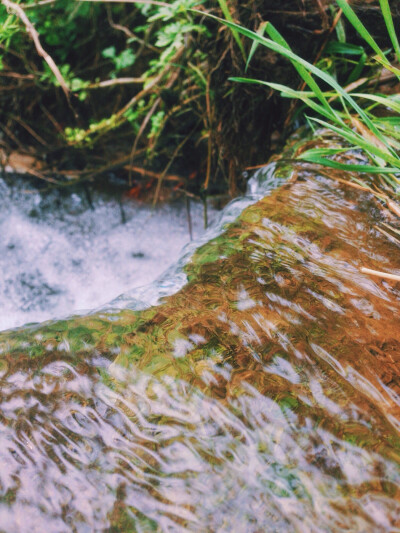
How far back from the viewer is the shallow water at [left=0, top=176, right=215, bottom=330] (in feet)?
7.60

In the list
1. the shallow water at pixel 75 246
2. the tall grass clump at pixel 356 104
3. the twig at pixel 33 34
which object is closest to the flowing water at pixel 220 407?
the tall grass clump at pixel 356 104

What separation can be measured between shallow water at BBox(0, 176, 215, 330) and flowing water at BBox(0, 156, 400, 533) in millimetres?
1195

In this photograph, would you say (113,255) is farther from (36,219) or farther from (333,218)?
(333,218)

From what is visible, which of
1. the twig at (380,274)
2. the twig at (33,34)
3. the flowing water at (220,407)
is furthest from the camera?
the twig at (33,34)

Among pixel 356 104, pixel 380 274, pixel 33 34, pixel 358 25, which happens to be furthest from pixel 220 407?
pixel 33 34

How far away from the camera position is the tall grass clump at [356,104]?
1.21 meters

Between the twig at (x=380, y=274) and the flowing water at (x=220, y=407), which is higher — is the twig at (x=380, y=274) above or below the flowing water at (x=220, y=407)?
above

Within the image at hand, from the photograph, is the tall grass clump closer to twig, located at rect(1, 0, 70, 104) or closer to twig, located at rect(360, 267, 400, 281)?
twig, located at rect(360, 267, 400, 281)

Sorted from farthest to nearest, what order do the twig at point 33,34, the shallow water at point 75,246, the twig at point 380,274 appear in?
1. the shallow water at point 75,246
2. the twig at point 33,34
3. the twig at point 380,274

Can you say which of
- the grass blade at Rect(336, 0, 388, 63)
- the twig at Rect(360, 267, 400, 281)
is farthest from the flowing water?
the grass blade at Rect(336, 0, 388, 63)

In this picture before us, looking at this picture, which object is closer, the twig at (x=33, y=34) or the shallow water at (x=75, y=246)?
the twig at (x=33, y=34)

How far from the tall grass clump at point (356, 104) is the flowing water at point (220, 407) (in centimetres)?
31

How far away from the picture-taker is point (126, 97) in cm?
316

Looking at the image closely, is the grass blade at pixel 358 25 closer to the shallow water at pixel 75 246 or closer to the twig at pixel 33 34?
the twig at pixel 33 34
